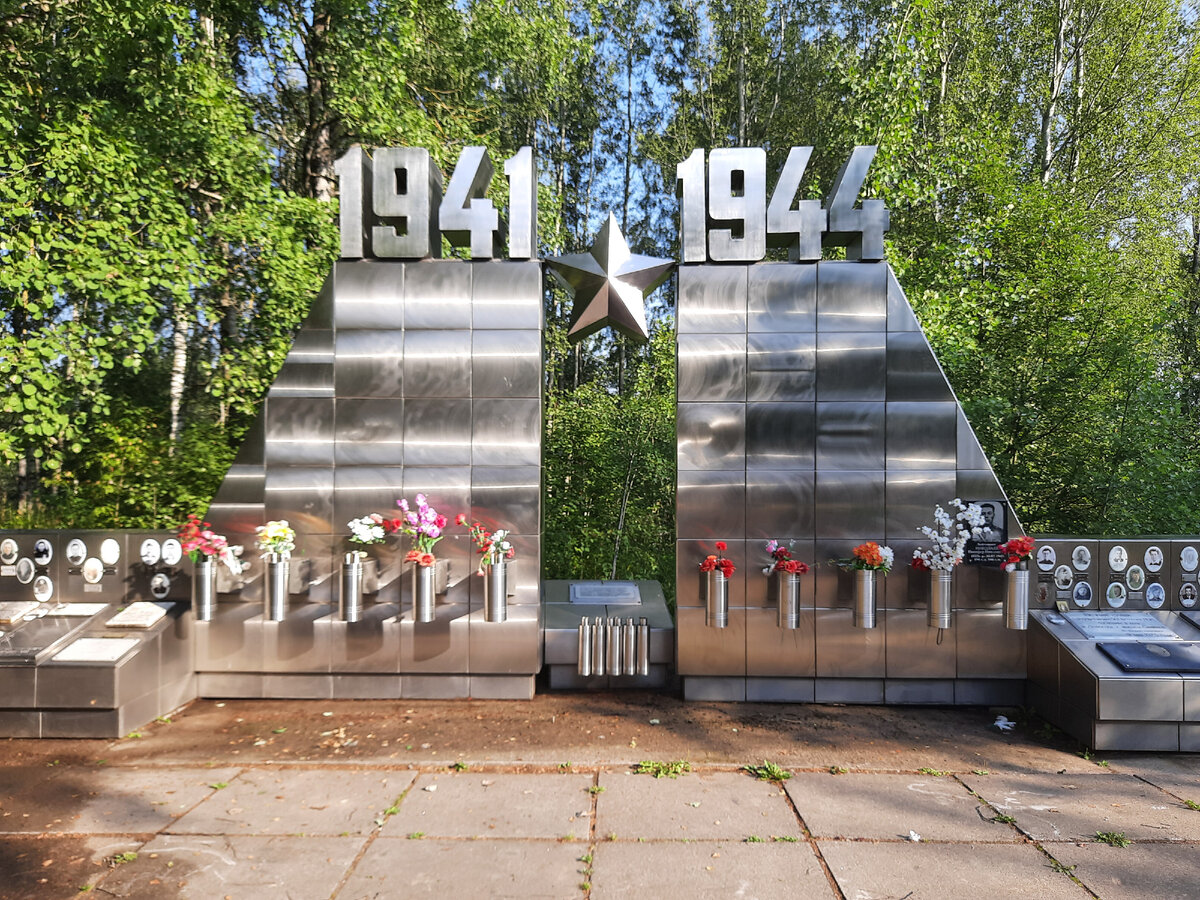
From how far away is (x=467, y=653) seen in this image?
6480 mm

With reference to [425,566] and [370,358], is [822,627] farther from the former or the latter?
[370,358]

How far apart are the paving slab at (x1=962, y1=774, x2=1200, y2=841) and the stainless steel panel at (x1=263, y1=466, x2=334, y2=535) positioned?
588 cm

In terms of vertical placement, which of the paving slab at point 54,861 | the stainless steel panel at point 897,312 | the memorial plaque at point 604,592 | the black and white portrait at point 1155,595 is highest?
the stainless steel panel at point 897,312

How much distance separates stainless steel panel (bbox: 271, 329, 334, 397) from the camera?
6.57 m

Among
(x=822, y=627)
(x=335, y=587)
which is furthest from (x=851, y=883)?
(x=335, y=587)

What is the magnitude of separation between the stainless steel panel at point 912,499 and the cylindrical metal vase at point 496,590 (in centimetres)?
364

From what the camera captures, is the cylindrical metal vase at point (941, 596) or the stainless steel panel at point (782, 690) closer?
the cylindrical metal vase at point (941, 596)

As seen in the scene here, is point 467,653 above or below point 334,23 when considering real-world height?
below

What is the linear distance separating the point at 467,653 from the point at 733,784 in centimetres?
282

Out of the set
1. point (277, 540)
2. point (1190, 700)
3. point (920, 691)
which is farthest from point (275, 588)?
point (1190, 700)

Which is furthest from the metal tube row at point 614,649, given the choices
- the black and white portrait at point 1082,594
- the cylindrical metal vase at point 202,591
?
the black and white portrait at point 1082,594

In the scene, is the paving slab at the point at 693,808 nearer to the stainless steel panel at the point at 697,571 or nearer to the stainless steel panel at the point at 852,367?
the stainless steel panel at the point at 697,571

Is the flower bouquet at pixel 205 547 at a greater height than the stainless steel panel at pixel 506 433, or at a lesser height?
lesser

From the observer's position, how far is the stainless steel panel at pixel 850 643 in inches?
253
